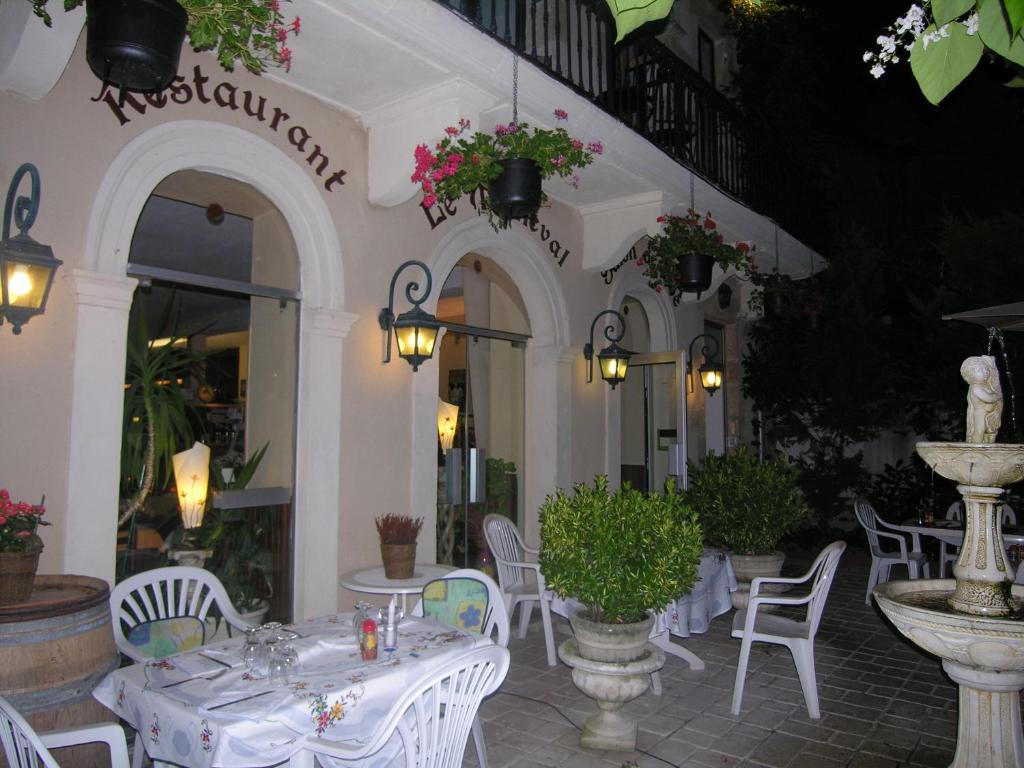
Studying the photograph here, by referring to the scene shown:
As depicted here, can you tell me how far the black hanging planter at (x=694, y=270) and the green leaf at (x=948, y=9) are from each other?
5.54 meters

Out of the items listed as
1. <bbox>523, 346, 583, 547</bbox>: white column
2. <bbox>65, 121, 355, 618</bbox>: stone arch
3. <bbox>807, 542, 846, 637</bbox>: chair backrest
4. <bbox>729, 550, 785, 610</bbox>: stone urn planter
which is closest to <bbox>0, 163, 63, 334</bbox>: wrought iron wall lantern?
<bbox>65, 121, 355, 618</bbox>: stone arch

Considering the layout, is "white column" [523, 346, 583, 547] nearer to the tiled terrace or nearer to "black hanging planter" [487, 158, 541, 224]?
the tiled terrace

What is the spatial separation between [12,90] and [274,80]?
1497mm

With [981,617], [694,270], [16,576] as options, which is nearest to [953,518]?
[694,270]

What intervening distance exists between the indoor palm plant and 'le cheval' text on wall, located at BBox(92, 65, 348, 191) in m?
2.11

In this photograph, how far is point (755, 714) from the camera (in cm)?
417

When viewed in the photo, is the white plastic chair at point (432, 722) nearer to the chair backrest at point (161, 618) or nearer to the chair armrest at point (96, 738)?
the chair armrest at point (96, 738)

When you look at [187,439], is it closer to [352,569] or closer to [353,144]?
[352,569]

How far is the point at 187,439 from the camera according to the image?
13.6ft

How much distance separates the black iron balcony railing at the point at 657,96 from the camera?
555 centimetres

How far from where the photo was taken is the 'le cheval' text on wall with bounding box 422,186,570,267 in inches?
218

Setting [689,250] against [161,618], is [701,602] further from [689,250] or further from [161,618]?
[161,618]

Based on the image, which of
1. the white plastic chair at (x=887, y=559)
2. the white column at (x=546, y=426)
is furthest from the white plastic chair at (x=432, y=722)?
the white plastic chair at (x=887, y=559)

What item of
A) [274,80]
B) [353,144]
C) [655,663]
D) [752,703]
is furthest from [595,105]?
[752,703]
